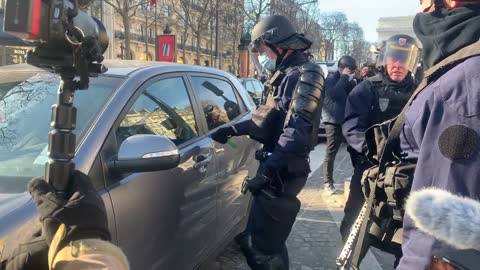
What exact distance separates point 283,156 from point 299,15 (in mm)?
52901

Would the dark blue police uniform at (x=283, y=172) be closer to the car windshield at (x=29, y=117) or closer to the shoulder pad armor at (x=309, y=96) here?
the shoulder pad armor at (x=309, y=96)

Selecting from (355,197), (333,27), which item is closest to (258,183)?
(355,197)

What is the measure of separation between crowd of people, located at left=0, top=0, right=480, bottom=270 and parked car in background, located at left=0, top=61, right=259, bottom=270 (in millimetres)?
295

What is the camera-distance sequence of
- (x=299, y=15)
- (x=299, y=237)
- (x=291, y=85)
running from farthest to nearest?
(x=299, y=15) → (x=299, y=237) → (x=291, y=85)

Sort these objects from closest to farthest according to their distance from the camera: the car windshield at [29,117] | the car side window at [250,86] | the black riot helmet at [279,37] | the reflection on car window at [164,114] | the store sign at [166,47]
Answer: the car windshield at [29,117], the reflection on car window at [164,114], the black riot helmet at [279,37], the store sign at [166,47], the car side window at [250,86]

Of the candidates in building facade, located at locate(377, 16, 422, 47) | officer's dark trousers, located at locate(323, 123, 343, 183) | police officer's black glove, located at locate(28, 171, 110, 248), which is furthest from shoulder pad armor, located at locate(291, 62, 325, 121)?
building facade, located at locate(377, 16, 422, 47)

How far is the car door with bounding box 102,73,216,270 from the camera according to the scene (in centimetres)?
221

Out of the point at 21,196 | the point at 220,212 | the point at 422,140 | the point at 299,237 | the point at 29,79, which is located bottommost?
the point at 299,237

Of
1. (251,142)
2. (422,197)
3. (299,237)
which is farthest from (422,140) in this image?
(299,237)

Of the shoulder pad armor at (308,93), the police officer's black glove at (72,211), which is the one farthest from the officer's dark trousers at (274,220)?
the police officer's black glove at (72,211)

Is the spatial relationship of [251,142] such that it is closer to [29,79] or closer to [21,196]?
[29,79]

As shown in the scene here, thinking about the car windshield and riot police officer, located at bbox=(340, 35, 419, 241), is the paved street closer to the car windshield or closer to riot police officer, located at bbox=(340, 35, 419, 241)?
riot police officer, located at bbox=(340, 35, 419, 241)

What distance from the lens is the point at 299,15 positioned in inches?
2105

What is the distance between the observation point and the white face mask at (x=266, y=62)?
11.7ft
